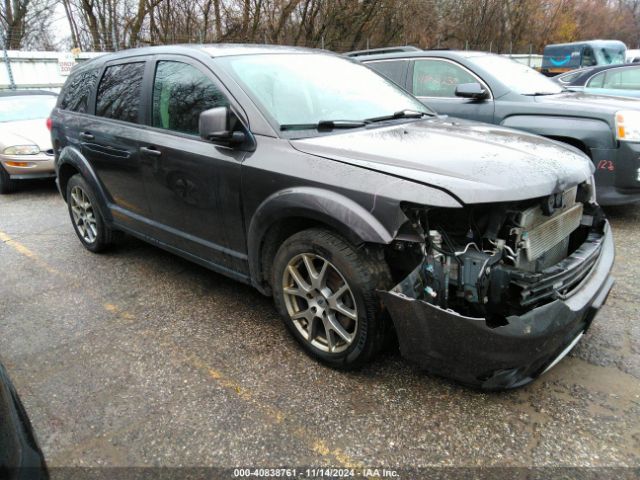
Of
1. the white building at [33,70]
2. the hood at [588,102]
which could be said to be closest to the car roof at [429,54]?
the hood at [588,102]

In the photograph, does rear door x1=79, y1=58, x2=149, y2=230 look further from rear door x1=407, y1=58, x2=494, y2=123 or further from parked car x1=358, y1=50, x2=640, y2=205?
rear door x1=407, y1=58, x2=494, y2=123

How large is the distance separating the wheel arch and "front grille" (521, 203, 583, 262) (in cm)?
69

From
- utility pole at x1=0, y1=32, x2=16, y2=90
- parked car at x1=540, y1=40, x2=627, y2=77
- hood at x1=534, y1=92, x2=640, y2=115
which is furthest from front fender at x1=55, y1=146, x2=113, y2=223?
parked car at x1=540, y1=40, x2=627, y2=77

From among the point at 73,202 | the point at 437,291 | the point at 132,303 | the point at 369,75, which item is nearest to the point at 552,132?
the point at 369,75

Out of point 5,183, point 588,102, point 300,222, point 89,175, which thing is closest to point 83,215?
point 89,175

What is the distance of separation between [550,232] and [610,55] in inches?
925

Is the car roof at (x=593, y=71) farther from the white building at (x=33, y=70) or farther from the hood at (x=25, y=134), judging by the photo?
the white building at (x=33, y=70)

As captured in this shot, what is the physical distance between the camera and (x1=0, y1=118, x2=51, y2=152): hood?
7.32 m

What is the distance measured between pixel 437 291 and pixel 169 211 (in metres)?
2.16

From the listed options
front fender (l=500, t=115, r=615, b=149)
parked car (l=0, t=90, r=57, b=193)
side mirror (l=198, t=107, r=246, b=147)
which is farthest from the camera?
parked car (l=0, t=90, r=57, b=193)

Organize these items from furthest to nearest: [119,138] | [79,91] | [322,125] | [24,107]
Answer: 1. [24,107]
2. [79,91]
3. [119,138]
4. [322,125]

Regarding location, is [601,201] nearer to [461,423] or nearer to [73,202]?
[461,423]

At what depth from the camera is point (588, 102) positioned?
5.16m

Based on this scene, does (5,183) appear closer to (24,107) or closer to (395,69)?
(24,107)
